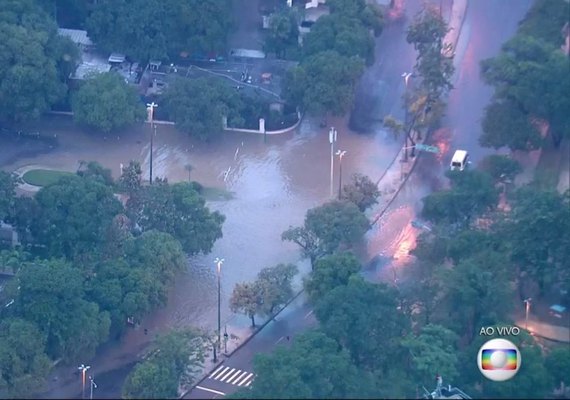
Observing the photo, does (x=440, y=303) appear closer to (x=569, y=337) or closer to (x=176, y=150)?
(x=569, y=337)

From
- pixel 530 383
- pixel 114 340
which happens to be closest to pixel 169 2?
pixel 114 340

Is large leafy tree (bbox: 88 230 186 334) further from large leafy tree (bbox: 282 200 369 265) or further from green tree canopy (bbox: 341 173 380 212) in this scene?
green tree canopy (bbox: 341 173 380 212)

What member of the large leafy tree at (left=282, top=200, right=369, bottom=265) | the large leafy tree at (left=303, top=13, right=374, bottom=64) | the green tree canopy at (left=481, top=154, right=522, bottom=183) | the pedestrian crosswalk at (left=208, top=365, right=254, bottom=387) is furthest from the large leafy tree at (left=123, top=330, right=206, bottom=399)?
the large leafy tree at (left=303, top=13, right=374, bottom=64)

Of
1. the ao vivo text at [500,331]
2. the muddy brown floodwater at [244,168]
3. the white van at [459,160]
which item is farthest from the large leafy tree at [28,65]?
the ao vivo text at [500,331]

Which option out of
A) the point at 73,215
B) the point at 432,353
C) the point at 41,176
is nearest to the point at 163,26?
the point at 41,176

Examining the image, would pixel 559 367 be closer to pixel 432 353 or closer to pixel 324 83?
pixel 432 353

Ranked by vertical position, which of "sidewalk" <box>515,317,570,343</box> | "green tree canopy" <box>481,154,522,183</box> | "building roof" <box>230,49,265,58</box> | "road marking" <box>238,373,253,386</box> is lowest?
"road marking" <box>238,373,253,386</box>
